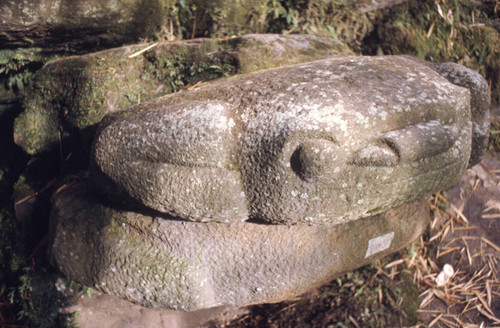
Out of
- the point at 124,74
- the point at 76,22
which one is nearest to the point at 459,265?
the point at 124,74

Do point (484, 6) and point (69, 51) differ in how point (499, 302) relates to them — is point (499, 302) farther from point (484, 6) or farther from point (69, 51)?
point (69, 51)

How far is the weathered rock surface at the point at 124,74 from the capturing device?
1793 millimetres

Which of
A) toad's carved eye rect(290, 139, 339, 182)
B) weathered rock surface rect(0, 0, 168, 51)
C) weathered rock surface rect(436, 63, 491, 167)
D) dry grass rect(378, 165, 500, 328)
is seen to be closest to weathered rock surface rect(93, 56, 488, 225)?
toad's carved eye rect(290, 139, 339, 182)

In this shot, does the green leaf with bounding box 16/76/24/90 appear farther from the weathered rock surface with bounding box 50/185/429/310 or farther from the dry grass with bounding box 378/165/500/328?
the dry grass with bounding box 378/165/500/328

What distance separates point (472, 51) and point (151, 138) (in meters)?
2.06

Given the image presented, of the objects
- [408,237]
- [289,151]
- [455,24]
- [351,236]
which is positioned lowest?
[408,237]

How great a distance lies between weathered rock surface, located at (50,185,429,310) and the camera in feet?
→ 4.86

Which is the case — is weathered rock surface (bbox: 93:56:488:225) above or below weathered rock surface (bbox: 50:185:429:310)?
above

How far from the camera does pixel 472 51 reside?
243 cm

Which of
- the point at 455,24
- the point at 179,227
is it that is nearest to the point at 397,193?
the point at 179,227

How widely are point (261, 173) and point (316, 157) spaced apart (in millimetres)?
174

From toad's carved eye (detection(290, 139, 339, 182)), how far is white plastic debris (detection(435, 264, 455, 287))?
5.45 ft

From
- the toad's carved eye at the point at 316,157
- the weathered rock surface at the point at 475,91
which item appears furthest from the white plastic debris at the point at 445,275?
the toad's carved eye at the point at 316,157

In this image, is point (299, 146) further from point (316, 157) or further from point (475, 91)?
point (475, 91)
